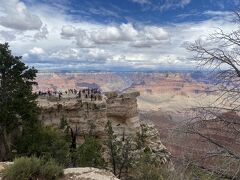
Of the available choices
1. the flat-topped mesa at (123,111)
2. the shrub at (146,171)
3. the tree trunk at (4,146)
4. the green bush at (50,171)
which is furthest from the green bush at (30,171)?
the flat-topped mesa at (123,111)

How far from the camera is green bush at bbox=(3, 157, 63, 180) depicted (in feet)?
47.3

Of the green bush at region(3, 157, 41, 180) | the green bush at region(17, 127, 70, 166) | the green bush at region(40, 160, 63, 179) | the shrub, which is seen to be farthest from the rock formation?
the shrub

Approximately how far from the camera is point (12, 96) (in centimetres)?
3095

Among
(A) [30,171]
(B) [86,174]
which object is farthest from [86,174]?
(A) [30,171]

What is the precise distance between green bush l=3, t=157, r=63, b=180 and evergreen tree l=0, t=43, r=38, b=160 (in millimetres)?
15898

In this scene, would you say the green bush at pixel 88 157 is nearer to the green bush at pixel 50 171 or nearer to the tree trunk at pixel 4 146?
the tree trunk at pixel 4 146

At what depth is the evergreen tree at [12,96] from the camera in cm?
3069

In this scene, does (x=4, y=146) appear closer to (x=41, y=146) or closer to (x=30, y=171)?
(x=41, y=146)

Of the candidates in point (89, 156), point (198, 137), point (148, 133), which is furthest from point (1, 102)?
point (148, 133)

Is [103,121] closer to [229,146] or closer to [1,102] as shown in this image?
[1,102]

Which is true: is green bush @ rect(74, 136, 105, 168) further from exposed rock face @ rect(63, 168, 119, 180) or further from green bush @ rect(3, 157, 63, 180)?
green bush @ rect(3, 157, 63, 180)

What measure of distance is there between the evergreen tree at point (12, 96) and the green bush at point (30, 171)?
1590cm

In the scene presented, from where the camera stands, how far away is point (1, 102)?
101 ft

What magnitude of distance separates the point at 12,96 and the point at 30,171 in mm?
17147
